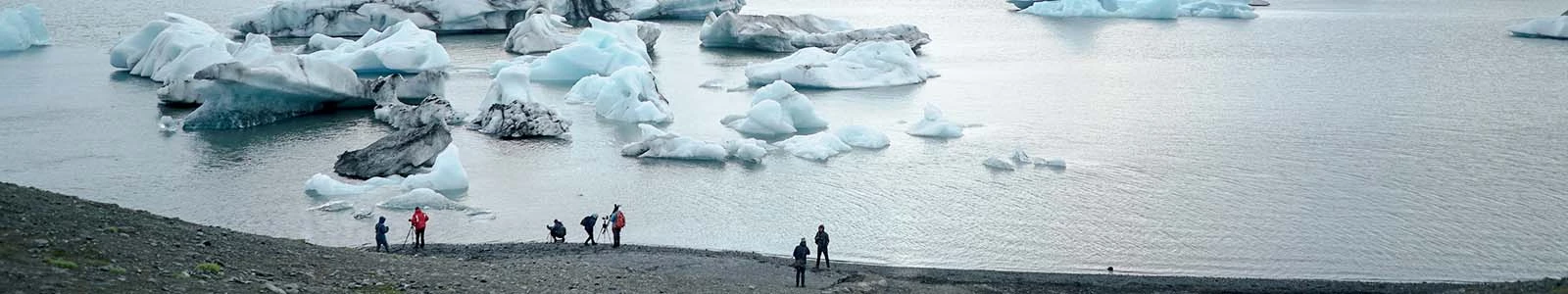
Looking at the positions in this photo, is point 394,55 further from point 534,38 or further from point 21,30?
point 21,30

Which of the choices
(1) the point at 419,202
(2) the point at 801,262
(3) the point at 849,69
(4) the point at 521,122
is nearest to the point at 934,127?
(4) the point at 521,122

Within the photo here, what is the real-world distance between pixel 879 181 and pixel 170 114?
1376 centimetres

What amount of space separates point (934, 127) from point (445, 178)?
8494 millimetres

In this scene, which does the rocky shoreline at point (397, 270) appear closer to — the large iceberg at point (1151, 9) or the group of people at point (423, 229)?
the group of people at point (423, 229)

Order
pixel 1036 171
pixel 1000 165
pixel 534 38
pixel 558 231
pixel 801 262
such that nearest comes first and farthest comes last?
pixel 801 262 → pixel 558 231 → pixel 1036 171 → pixel 1000 165 → pixel 534 38

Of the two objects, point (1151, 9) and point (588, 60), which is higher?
point (1151, 9)

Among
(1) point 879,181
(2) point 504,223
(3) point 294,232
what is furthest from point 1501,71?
(3) point 294,232

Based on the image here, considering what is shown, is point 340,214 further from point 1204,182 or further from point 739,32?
point 739,32

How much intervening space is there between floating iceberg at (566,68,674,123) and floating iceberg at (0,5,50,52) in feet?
60.8

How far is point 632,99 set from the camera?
81.5ft

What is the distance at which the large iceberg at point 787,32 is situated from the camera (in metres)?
37.4

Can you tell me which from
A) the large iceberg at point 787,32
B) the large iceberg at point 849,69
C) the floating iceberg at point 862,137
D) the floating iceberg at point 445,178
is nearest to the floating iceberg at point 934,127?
the floating iceberg at point 862,137

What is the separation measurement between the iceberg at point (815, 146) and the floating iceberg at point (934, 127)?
1.80 metres

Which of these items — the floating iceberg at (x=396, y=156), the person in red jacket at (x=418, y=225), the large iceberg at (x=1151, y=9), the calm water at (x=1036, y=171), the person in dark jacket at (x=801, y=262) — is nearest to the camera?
the person in dark jacket at (x=801, y=262)
